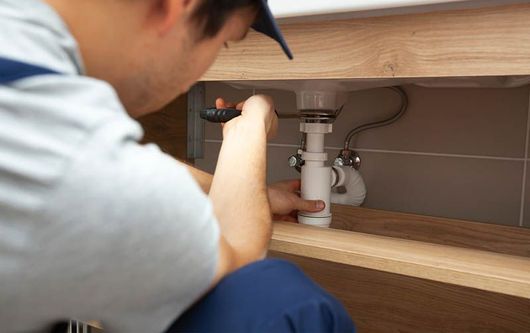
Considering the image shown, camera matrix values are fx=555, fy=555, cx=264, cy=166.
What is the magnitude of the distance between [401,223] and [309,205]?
0.94ft

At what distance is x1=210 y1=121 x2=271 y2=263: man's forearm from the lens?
60 centimetres

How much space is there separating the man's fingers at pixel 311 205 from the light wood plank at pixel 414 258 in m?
0.09

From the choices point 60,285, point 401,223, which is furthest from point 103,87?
point 401,223

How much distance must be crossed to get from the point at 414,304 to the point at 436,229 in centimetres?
17

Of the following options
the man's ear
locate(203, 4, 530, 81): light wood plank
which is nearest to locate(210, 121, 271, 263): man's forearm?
locate(203, 4, 530, 81): light wood plank

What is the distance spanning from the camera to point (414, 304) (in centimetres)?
115

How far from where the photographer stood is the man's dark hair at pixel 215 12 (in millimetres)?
484

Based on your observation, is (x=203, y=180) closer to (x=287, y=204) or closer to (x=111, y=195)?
(x=287, y=204)

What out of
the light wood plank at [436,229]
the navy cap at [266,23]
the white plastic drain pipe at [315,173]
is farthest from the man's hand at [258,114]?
the light wood plank at [436,229]

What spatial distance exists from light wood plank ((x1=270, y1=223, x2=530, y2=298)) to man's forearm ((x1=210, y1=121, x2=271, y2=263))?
131 millimetres

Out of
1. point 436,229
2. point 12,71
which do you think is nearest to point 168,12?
point 12,71

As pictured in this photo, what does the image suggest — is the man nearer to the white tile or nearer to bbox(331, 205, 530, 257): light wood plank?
bbox(331, 205, 530, 257): light wood plank

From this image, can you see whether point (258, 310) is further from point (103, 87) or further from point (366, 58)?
point (366, 58)

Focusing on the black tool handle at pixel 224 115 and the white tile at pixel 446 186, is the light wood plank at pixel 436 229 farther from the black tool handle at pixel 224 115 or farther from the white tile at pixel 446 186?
the black tool handle at pixel 224 115
